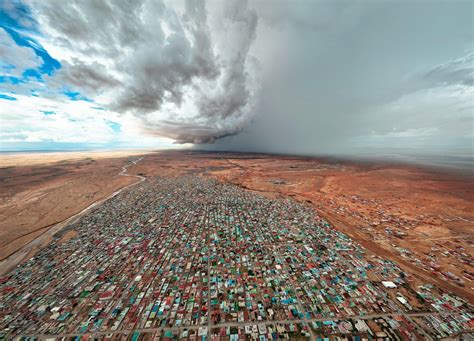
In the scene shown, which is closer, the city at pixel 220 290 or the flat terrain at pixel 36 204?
the city at pixel 220 290

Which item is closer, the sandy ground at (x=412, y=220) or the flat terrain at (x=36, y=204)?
the sandy ground at (x=412, y=220)

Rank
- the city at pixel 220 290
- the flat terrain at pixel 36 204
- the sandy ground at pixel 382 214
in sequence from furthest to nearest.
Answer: the flat terrain at pixel 36 204, the sandy ground at pixel 382 214, the city at pixel 220 290

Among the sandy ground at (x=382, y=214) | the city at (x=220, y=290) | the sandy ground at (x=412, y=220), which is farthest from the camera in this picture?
the sandy ground at (x=382, y=214)

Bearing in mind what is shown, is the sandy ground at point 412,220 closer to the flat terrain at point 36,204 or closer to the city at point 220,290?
the city at point 220,290

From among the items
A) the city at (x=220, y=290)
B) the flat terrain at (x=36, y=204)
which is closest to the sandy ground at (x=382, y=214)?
the flat terrain at (x=36, y=204)

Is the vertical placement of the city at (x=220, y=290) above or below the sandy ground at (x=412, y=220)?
below

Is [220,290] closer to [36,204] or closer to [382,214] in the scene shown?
[382,214]

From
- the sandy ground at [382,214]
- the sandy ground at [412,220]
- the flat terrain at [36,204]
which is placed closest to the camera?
the sandy ground at [412,220]

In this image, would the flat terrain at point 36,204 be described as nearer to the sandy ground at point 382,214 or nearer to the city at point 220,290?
the sandy ground at point 382,214

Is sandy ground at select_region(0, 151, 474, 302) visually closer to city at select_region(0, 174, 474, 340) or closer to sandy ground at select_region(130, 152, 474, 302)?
sandy ground at select_region(130, 152, 474, 302)

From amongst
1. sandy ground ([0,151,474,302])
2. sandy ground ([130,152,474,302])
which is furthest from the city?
sandy ground ([0,151,474,302])

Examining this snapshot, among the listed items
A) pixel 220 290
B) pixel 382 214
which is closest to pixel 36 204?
pixel 220 290

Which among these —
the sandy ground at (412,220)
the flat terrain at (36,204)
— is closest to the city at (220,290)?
the sandy ground at (412,220)
